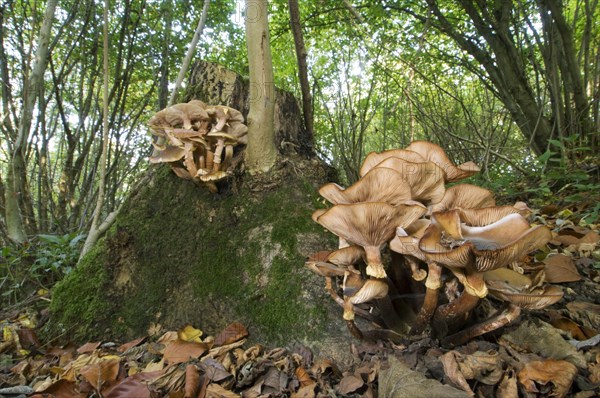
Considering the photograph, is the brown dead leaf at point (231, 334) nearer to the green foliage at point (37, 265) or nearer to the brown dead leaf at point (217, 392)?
the brown dead leaf at point (217, 392)

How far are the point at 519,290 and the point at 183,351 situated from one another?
6.58 feet

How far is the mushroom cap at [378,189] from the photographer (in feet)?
5.89

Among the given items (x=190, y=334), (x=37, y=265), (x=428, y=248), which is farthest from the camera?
(x=37, y=265)

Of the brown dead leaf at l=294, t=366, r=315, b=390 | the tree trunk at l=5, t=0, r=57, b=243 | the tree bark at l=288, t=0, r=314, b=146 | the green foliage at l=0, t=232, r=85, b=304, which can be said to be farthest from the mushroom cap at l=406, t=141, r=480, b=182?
the tree trunk at l=5, t=0, r=57, b=243

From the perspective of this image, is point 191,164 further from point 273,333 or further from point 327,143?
point 327,143

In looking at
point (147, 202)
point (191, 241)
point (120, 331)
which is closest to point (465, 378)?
point (191, 241)

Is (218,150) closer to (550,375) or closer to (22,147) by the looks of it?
(550,375)

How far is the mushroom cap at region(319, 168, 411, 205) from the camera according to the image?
179 cm

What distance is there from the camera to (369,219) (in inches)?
68.4

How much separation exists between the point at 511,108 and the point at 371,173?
6.18 meters

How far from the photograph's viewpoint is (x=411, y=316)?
6.86 ft

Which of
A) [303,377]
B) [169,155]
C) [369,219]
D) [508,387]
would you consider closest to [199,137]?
[169,155]

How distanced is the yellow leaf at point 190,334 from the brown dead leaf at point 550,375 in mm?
1983

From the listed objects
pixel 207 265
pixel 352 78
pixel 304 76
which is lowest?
pixel 207 265
